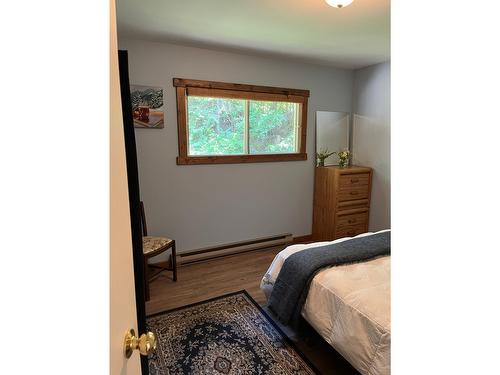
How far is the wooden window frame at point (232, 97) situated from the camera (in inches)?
120

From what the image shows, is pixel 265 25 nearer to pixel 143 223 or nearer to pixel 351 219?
pixel 143 223

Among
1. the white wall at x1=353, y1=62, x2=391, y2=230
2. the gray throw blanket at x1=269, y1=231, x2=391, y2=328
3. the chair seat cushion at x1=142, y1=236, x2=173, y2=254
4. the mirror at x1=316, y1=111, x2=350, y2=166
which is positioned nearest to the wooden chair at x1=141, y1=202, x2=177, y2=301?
the chair seat cushion at x1=142, y1=236, x2=173, y2=254

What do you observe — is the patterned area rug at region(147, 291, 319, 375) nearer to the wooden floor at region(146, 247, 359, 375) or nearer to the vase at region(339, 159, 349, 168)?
the wooden floor at region(146, 247, 359, 375)

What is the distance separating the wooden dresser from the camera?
365cm

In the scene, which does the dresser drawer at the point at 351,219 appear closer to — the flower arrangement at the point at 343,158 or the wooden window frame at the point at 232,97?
the flower arrangement at the point at 343,158

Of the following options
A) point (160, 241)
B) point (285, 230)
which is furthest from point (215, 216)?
point (285, 230)

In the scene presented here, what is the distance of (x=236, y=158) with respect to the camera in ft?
11.1

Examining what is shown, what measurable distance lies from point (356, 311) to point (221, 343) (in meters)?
0.98

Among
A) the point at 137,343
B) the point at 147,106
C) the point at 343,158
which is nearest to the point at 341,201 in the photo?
the point at 343,158

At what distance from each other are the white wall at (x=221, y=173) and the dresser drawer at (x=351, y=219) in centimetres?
47

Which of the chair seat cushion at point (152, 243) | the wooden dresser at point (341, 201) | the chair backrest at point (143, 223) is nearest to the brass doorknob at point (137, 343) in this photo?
the chair seat cushion at point (152, 243)
